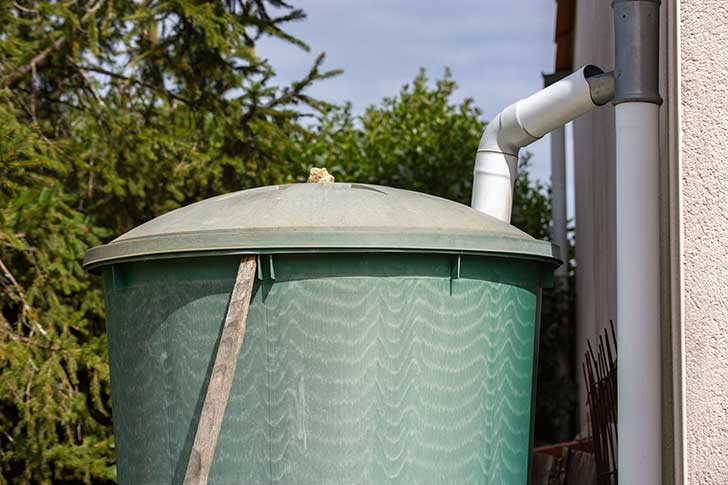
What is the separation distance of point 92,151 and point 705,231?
215 inches

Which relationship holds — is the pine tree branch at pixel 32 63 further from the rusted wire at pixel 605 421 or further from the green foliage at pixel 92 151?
the rusted wire at pixel 605 421

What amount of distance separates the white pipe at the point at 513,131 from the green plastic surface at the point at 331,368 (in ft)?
2.63

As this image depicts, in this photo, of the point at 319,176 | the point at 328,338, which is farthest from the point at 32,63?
the point at 328,338

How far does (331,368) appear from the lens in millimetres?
2877

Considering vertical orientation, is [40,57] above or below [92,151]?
above

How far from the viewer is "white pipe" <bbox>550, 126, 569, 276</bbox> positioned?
29.2ft

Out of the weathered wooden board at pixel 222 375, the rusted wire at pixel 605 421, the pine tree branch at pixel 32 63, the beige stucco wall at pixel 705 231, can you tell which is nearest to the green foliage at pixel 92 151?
the pine tree branch at pixel 32 63

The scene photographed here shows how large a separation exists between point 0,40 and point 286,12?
216cm

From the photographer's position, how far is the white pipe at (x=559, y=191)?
8.91 metres

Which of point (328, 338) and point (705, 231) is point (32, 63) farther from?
point (705, 231)

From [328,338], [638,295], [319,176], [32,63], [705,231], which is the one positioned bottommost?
[328,338]

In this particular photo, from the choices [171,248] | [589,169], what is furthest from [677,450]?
[589,169]

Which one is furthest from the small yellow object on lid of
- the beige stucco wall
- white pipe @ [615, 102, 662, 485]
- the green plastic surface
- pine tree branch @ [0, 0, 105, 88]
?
pine tree branch @ [0, 0, 105, 88]

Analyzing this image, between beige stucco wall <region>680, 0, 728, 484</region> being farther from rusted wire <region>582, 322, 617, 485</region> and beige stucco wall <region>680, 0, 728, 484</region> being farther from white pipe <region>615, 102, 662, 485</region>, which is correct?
rusted wire <region>582, 322, 617, 485</region>
